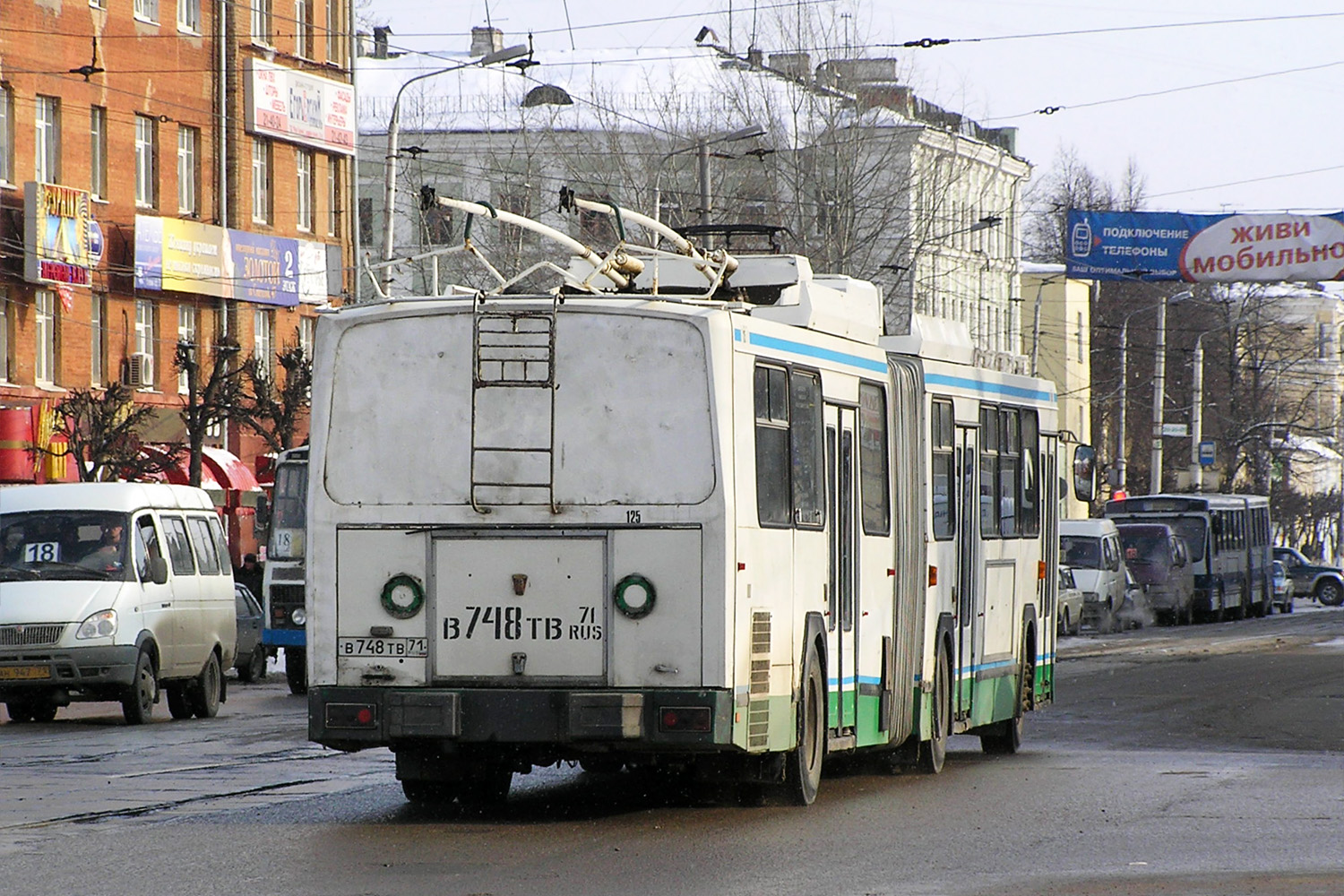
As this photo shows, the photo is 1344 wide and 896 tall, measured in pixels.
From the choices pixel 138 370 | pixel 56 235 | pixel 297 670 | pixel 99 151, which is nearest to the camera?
pixel 297 670

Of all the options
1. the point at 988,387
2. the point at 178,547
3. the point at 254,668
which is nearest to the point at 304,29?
the point at 254,668

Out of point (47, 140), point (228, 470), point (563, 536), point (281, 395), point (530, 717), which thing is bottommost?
point (530, 717)

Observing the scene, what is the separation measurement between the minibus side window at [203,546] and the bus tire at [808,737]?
36.9ft

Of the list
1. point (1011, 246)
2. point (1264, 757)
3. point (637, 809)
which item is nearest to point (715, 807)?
point (637, 809)

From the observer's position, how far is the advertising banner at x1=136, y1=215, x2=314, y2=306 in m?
46.6

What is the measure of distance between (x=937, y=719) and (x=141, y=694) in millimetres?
8399

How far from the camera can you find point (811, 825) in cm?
1245

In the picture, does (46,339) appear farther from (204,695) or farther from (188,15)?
(204,695)

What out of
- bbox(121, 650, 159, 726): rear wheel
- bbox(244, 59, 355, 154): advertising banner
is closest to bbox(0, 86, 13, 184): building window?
bbox(244, 59, 355, 154): advertising banner

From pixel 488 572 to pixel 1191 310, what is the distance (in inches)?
3586

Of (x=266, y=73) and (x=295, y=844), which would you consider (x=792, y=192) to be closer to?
(x=266, y=73)

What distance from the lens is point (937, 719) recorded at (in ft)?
52.7

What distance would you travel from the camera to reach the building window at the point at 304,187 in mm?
52688

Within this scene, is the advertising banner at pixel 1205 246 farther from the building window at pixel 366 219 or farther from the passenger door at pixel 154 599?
the passenger door at pixel 154 599
